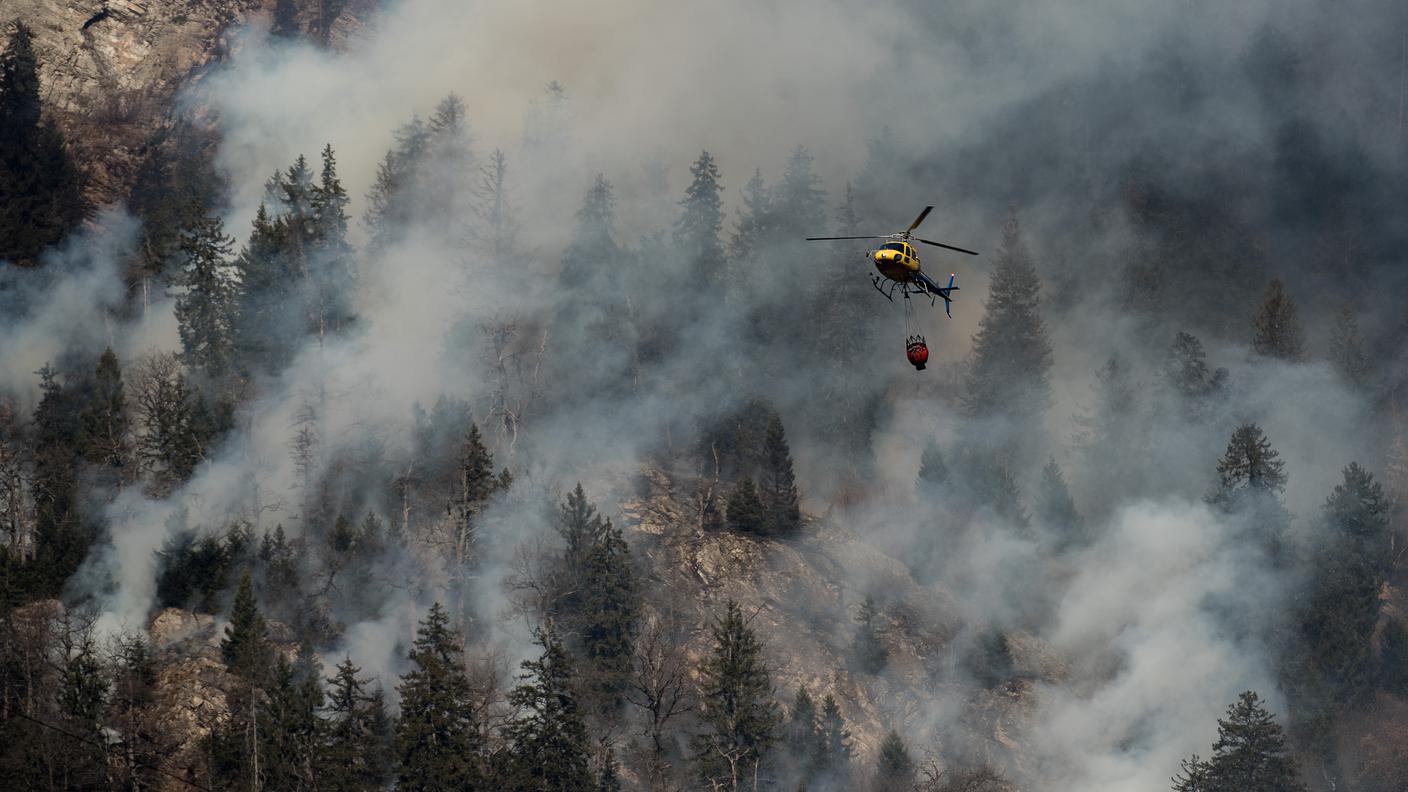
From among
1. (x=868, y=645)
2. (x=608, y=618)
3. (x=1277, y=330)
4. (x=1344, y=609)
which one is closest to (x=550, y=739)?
(x=608, y=618)

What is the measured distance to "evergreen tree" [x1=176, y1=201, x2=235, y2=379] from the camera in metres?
74.9

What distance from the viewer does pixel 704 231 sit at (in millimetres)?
90312

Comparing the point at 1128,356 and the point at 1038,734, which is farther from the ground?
the point at 1128,356

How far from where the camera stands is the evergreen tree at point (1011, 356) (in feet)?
281

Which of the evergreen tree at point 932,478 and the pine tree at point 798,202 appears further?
the pine tree at point 798,202

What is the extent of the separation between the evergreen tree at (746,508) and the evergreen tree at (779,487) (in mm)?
1078

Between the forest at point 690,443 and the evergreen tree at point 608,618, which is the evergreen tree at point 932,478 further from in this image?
the evergreen tree at point 608,618

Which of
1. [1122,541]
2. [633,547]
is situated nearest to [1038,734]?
[1122,541]

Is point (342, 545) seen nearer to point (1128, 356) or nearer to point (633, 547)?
point (633, 547)

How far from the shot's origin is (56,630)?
6094 cm

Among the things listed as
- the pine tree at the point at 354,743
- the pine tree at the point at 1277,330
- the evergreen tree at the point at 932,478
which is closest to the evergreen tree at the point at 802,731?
the pine tree at the point at 354,743

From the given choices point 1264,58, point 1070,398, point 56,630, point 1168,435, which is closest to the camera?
point 56,630

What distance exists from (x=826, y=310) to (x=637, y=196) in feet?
52.6

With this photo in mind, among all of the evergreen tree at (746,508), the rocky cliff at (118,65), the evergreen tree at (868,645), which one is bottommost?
the evergreen tree at (868,645)
